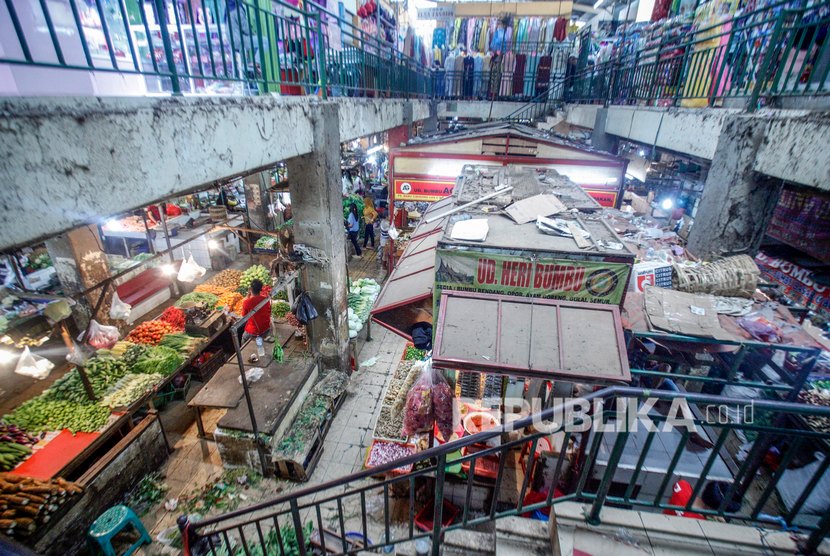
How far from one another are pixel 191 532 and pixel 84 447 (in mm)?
2796

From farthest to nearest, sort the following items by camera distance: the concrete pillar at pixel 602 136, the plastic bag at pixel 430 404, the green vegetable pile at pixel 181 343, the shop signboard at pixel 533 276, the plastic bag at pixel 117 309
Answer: the concrete pillar at pixel 602 136
the green vegetable pile at pixel 181 343
the plastic bag at pixel 117 309
the plastic bag at pixel 430 404
the shop signboard at pixel 533 276

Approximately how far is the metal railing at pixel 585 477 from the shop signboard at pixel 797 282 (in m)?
4.54

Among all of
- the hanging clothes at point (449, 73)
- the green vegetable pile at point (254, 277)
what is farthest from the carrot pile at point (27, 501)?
the hanging clothes at point (449, 73)

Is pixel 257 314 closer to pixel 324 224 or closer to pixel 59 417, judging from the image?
pixel 324 224

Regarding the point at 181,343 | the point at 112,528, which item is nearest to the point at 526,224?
the point at 112,528

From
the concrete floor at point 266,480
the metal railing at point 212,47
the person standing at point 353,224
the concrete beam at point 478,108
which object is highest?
the metal railing at point 212,47

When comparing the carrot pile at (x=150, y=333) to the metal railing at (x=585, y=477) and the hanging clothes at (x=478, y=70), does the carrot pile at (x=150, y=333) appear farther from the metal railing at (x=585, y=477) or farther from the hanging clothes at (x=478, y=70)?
the hanging clothes at (x=478, y=70)

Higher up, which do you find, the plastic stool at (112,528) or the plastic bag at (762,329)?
the plastic bag at (762,329)

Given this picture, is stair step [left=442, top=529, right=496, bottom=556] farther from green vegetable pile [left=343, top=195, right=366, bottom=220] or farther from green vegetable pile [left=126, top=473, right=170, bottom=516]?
green vegetable pile [left=343, top=195, right=366, bottom=220]

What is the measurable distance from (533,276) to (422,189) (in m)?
6.67

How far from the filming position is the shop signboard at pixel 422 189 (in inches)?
405

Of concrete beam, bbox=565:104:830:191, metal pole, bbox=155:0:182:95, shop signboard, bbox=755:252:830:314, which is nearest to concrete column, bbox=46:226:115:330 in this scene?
metal pole, bbox=155:0:182:95

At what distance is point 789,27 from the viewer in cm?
465

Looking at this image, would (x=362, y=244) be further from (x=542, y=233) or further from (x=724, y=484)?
(x=724, y=484)
